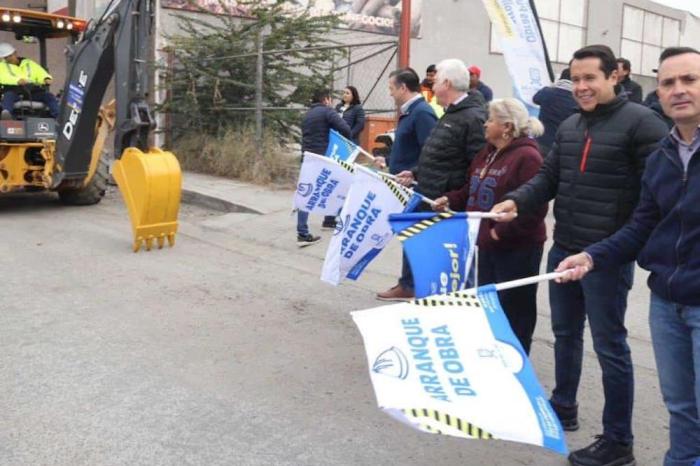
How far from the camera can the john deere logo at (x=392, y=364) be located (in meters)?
2.66

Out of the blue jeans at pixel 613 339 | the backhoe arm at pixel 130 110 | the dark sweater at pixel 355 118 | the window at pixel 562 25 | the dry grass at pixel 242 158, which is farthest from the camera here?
the window at pixel 562 25

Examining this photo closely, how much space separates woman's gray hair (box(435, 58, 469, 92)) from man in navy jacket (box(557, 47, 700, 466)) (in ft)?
6.81

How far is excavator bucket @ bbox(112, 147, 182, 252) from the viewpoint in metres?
7.59

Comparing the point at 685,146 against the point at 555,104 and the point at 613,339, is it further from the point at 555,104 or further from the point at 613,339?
the point at 555,104

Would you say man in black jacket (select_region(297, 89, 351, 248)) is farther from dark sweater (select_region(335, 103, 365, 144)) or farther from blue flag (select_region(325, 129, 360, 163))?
dark sweater (select_region(335, 103, 365, 144))

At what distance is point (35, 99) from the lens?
10.6 m

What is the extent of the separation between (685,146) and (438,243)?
52.5 inches

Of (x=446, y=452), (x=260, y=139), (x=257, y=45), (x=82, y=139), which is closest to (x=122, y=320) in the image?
(x=446, y=452)

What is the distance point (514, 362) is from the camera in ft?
9.02

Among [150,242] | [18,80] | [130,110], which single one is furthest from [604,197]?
[18,80]

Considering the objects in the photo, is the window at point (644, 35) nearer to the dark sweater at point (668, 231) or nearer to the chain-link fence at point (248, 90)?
the chain-link fence at point (248, 90)

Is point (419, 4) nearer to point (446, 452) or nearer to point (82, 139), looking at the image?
point (82, 139)

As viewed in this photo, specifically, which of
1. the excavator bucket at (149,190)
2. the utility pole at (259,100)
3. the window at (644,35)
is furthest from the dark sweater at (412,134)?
the window at (644,35)

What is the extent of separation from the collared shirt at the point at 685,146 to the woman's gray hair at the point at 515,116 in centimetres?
134
